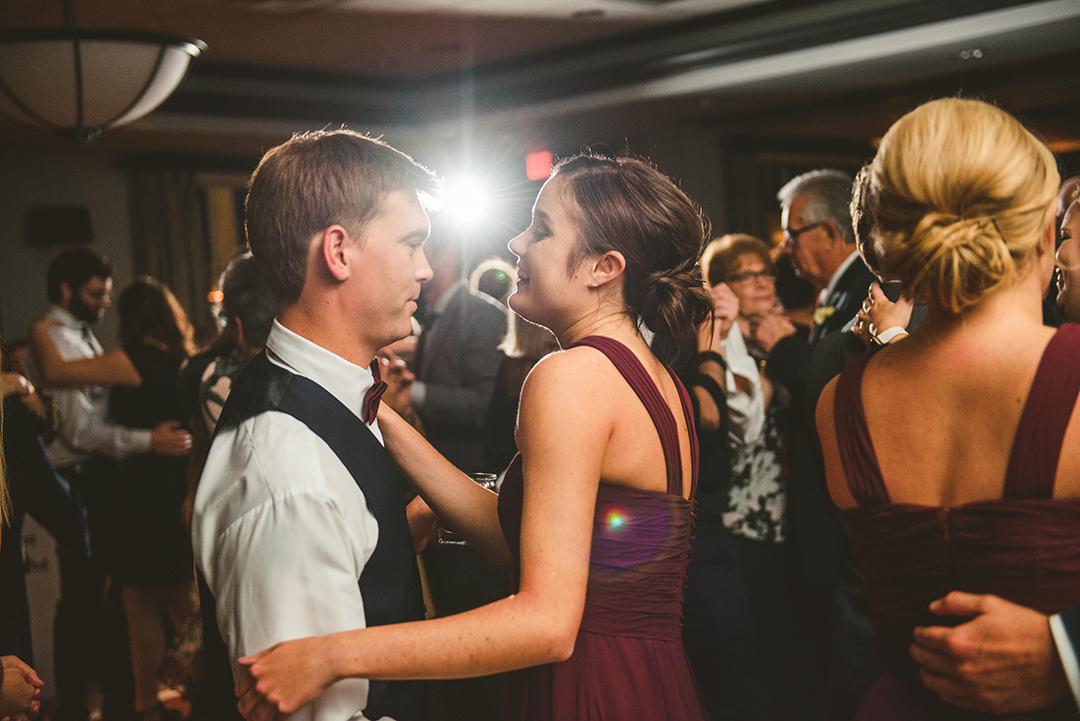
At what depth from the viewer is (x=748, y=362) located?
2850 millimetres

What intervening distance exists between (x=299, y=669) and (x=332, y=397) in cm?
36

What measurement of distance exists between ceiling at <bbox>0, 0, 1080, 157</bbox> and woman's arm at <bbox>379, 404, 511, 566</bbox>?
16.0 ft

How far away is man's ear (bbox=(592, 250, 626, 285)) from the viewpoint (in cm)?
133

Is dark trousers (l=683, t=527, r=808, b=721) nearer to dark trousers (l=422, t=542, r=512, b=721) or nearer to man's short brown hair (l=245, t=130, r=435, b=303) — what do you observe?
dark trousers (l=422, t=542, r=512, b=721)

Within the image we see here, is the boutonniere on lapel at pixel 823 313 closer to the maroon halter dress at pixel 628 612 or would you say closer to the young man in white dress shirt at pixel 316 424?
the maroon halter dress at pixel 628 612

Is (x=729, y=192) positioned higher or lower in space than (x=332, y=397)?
higher

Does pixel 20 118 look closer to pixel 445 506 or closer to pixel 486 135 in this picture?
pixel 445 506

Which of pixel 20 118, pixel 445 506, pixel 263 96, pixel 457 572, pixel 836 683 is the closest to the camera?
pixel 445 506

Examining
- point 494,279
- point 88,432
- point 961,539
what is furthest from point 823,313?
point 88,432

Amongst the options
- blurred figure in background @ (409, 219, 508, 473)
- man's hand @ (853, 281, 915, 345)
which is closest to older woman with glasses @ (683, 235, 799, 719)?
man's hand @ (853, 281, 915, 345)

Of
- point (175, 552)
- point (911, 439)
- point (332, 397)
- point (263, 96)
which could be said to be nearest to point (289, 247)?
point (332, 397)

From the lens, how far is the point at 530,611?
106 cm

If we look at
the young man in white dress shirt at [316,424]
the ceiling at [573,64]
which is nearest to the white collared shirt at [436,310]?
the young man in white dress shirt at [316,424]

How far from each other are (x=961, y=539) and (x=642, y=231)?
62cm
